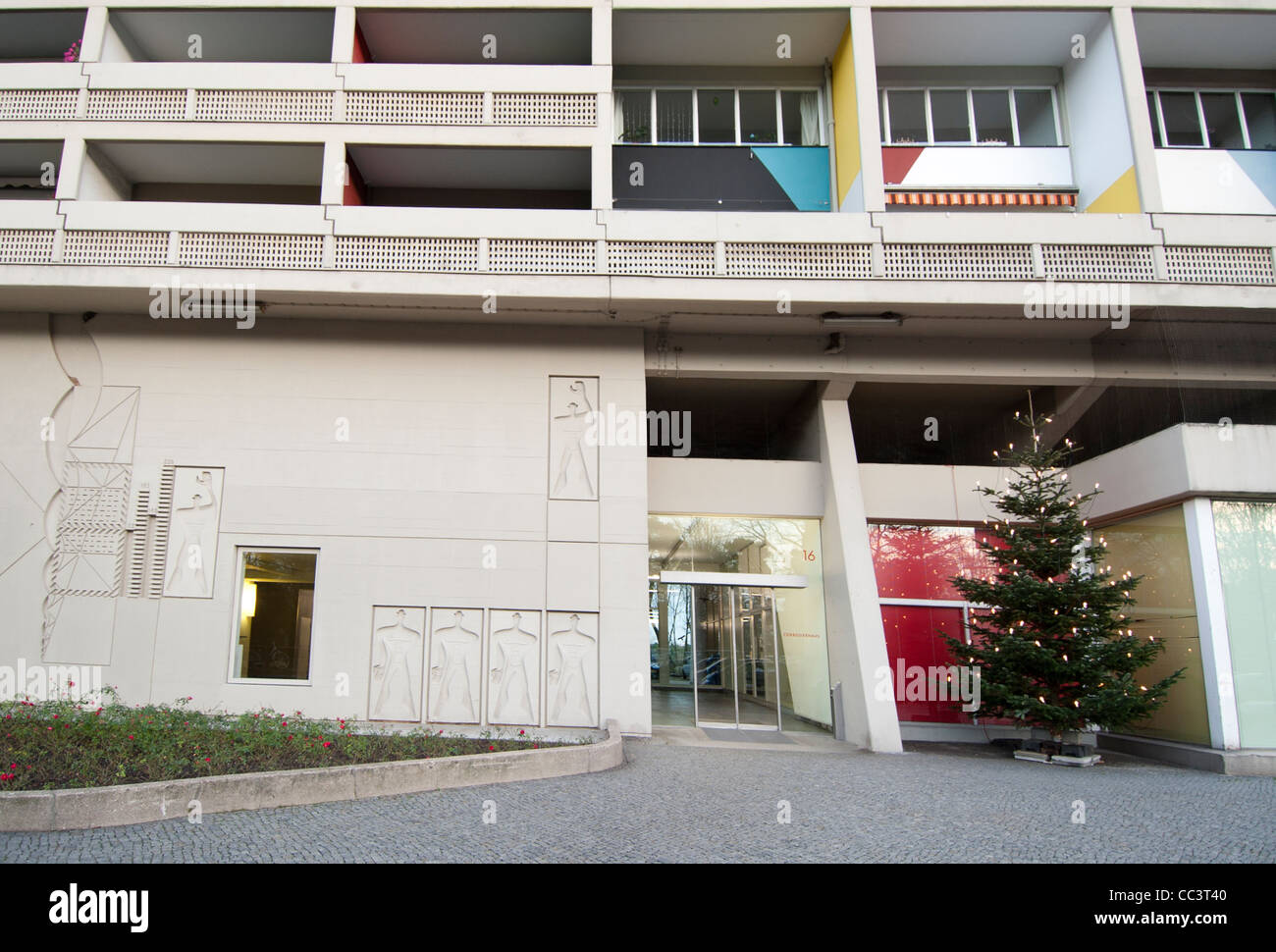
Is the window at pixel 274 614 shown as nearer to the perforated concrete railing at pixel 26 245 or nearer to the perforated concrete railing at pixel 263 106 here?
the perforated concrete railing at pixel 26 245

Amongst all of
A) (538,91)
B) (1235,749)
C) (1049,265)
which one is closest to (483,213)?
(538,91)

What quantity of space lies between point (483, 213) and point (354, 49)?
401cm

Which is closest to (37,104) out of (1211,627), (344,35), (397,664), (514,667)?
(344,35)

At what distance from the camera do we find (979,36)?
14.2 metres

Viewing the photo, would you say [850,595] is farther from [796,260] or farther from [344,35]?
[344,35]

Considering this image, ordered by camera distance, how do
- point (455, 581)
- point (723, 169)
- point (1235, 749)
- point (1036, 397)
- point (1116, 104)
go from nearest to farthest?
point (1235, 749) → point (455, 581) → point (1116, 104) → point (723, 169) → point (1036, 397)

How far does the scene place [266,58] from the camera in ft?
49.2

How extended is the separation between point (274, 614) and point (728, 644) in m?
7.47

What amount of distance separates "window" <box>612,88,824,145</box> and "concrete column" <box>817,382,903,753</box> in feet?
16.5

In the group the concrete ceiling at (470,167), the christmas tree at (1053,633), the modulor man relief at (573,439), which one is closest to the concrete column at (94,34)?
the concrete ceiling at (470,167)

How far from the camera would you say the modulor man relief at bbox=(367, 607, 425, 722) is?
12031 mm

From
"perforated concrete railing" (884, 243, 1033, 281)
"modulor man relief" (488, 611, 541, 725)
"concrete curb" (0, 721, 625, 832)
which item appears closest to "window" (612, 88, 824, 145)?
"perforated concrete railing" (884, 243, 1033, 281)

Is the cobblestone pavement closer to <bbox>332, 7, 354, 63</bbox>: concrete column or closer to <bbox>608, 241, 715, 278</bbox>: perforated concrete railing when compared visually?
<bbox>608, 241, 715, 278</bbox>: perforated concrete railing

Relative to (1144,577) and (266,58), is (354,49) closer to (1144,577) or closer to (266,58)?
(266,58)
